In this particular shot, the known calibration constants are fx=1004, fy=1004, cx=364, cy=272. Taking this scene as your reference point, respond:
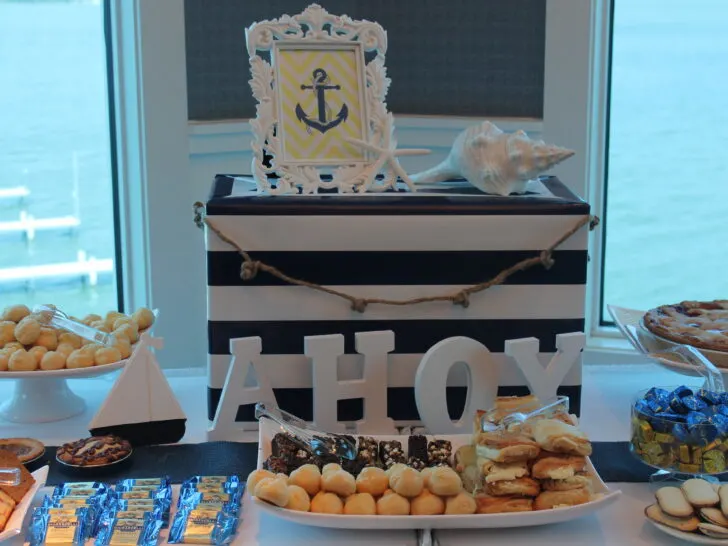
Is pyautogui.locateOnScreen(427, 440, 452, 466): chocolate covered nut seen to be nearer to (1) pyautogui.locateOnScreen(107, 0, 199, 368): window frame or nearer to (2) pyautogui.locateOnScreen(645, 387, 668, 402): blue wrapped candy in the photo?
(2) pyautogui.locateOnScreen(645, 387, 668, 402): blue wrapped candy

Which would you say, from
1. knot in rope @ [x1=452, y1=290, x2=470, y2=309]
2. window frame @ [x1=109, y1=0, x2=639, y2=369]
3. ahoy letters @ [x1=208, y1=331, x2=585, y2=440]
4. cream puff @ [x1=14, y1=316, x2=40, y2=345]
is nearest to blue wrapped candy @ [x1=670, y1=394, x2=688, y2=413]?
ahoy letters @ [x1=208, y1=331, x2=585, y2=440]

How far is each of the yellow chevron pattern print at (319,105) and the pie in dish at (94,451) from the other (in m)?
0.48

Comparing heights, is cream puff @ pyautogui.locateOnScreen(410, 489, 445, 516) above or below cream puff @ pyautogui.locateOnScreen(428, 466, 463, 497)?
below

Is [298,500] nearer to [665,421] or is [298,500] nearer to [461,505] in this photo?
[461,505]

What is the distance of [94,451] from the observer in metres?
1.32

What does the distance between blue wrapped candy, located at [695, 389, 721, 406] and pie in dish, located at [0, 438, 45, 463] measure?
0.86 meters

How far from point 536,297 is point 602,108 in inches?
50.6

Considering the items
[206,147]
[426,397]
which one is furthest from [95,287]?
[426,397]

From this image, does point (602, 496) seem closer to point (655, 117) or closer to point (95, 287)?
point (655, 117)

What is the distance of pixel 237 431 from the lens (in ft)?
4.73

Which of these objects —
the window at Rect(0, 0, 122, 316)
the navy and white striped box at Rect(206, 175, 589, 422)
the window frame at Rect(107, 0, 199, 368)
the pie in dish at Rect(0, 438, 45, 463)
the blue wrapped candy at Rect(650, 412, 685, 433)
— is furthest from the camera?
the window at Rect(0, 0, 122, 316)

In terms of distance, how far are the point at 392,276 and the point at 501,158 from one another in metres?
0.24

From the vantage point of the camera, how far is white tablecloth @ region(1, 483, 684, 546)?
1161 millimetres

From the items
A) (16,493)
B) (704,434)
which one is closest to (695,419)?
(704,434)
